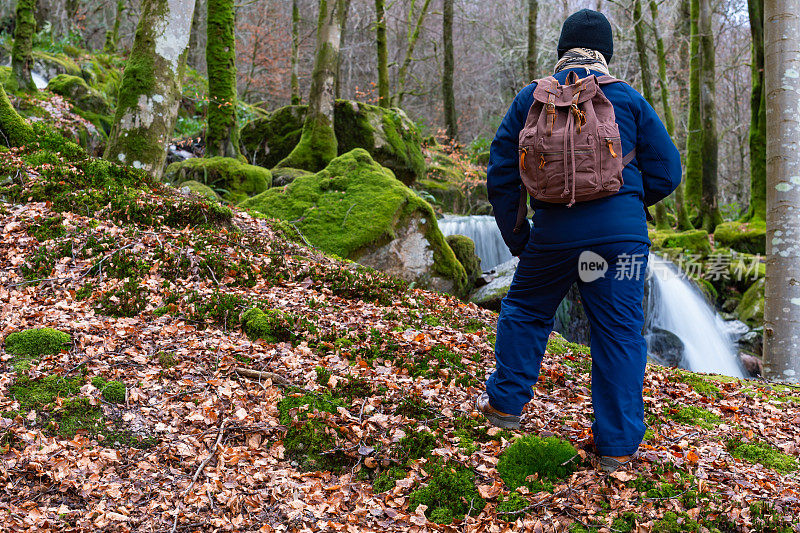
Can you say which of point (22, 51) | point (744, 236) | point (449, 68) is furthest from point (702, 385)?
point (449, 68)

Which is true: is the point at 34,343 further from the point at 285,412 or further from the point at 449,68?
the point at 449,68

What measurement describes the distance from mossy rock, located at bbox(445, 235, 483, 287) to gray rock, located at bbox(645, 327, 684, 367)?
3.55 metres

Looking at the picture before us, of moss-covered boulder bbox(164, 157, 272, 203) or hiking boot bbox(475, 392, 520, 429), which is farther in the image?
moss-covered boulder bbox(164, 157, 272, 203)

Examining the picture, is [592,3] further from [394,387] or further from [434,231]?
[394,387]

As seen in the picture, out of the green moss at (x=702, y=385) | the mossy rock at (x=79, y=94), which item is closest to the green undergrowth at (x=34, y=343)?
the green moss at (x=702, y=385)

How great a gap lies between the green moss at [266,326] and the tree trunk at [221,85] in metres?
7.84

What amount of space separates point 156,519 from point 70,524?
38cm

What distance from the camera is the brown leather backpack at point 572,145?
116 inches

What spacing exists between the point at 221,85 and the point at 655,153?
1061 cm

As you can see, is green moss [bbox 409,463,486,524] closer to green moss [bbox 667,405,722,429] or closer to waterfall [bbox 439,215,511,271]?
green moss [bbox 667,405,722,429]

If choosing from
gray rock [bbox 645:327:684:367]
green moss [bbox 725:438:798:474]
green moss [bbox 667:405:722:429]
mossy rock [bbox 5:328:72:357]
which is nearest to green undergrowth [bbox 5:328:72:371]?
mossy rock [bbox 5:328:72:357]

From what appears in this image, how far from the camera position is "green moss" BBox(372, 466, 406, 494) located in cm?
321

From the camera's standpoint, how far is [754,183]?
13.8 metres

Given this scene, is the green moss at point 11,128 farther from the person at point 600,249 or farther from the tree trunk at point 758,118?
the tree trunk at point 758,118
